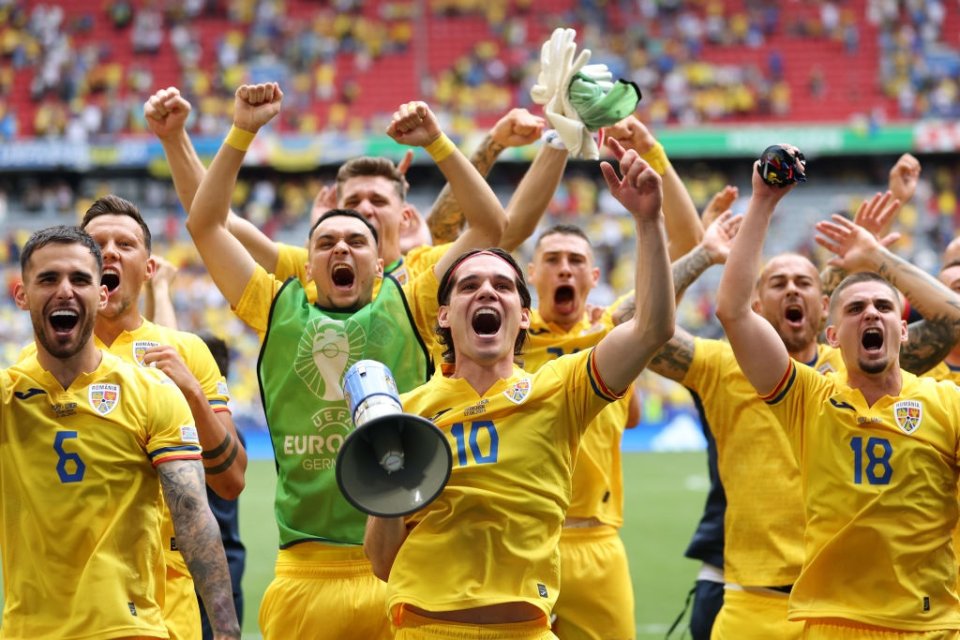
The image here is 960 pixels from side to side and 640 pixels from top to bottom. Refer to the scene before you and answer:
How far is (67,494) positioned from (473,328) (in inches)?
58.6

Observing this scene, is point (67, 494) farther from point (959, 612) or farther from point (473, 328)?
point (959, 612)

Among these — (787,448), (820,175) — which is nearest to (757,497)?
(787,448)

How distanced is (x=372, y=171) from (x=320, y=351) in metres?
1.52

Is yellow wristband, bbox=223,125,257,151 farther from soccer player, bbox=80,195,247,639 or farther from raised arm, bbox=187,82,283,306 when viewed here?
soccer player, bbox=80,195,247,639

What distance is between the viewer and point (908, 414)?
193 inches

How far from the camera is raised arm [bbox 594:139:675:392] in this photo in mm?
4125

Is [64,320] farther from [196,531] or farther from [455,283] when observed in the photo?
[455,283]

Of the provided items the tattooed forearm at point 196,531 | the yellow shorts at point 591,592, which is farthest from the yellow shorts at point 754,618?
the tattooed forearm at point 196,531

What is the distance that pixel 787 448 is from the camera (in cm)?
573

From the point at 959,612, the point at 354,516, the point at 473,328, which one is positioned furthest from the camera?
the point at 354,516

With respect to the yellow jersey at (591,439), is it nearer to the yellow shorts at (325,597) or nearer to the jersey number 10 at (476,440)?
the yellow shorts at (325,597)

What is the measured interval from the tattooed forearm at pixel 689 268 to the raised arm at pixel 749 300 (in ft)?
2.81

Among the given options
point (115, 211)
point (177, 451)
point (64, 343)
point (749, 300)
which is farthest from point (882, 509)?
point (115, 211)

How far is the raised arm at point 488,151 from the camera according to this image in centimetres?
626
